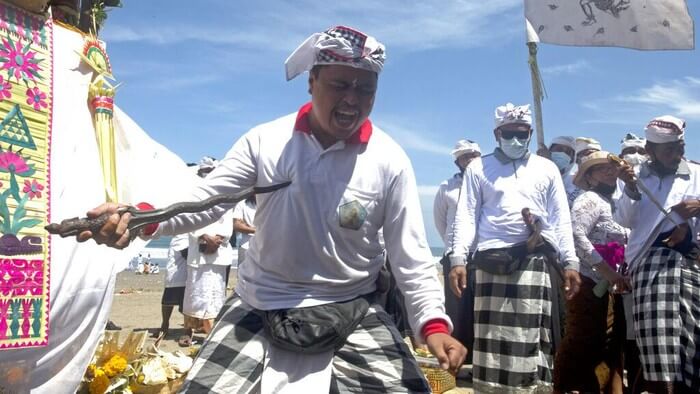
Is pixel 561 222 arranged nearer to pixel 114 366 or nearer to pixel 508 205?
pixel 508 205

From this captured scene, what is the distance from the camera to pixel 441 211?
27.5ft

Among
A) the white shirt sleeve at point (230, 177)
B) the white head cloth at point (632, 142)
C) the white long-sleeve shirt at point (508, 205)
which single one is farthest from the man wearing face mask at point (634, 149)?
the white shirt sleeve at point (230, 177)

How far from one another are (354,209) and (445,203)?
538 cm

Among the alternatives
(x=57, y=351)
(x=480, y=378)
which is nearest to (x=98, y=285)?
(x=57, y=351)

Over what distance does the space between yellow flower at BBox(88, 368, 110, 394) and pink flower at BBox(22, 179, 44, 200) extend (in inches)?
69.8

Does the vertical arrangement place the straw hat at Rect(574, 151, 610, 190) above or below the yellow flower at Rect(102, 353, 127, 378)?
above

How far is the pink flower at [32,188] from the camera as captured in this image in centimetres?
368

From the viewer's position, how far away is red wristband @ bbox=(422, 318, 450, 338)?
2920mm

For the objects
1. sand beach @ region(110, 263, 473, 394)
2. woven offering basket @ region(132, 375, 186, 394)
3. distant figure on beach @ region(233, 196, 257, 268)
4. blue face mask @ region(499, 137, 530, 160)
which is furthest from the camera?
distant figure on beach @ region(233, 196, 257, 268)

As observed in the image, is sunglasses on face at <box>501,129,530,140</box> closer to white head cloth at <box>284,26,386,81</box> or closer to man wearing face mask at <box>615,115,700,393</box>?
man wearing face mask at <box>615,115,700,393</box>

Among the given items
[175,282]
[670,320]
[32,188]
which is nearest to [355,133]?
[32,188]

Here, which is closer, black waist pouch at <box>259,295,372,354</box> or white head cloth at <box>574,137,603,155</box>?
black waist pouch at <box>259,295,372,354</box>

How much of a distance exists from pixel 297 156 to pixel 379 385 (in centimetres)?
100

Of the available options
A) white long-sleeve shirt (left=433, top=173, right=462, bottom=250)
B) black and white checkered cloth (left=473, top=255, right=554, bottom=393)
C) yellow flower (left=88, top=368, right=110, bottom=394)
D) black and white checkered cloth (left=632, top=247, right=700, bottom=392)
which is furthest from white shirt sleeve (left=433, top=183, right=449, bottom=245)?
yellow flower (left=88, top=368, right=110, bottom=394)
